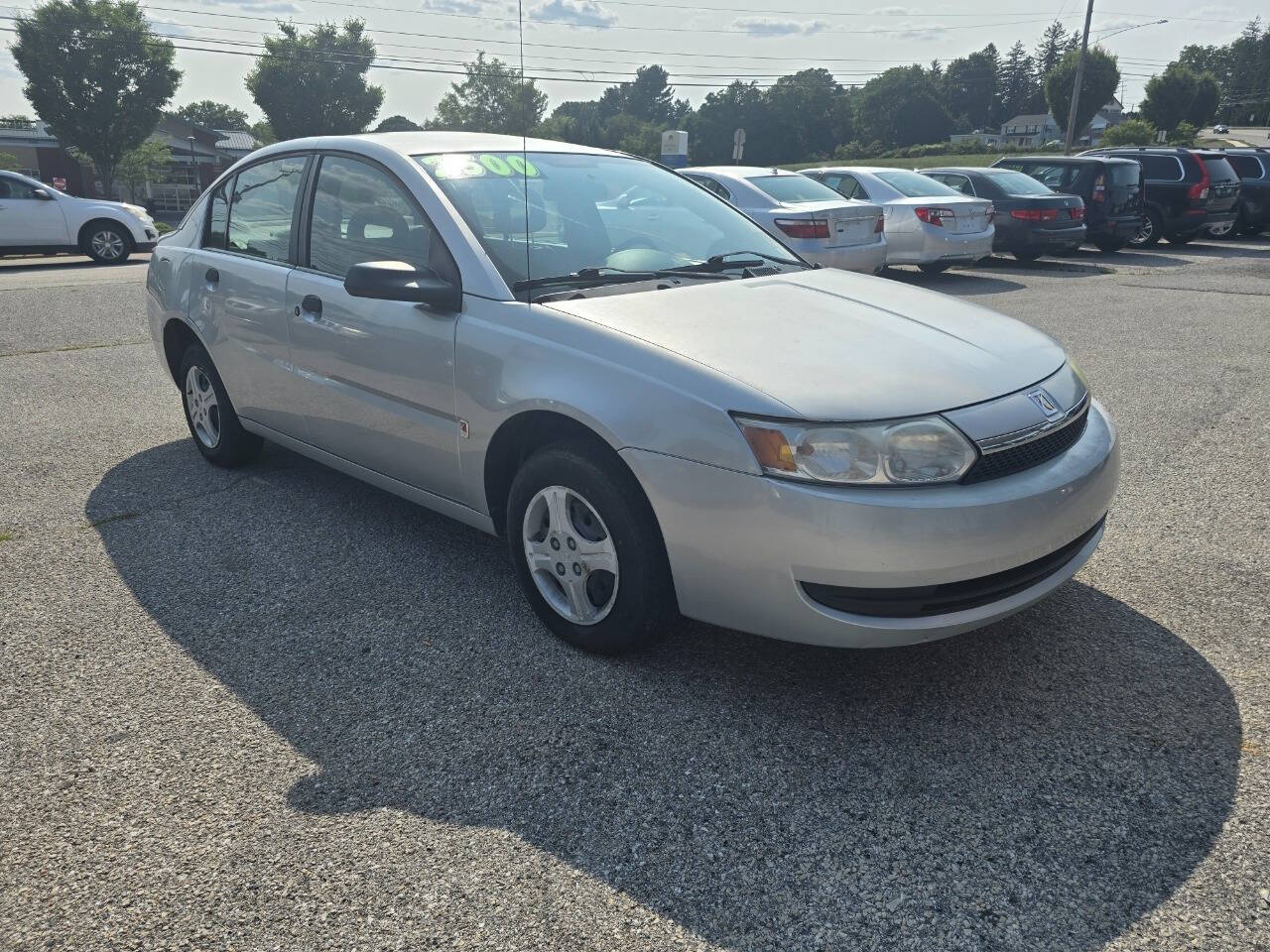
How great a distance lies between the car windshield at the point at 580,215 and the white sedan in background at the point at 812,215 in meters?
6.24

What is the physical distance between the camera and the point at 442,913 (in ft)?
6.97

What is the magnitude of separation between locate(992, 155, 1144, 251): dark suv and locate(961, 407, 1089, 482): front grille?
14.7 m

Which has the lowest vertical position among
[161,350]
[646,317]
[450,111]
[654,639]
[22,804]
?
[22,804]

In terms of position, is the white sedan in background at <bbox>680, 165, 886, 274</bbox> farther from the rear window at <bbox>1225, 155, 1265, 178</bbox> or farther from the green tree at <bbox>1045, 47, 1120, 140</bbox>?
the green tree at <bbox>1045, 47, 1120, 140</bbox>

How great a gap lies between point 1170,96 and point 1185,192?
173 ft

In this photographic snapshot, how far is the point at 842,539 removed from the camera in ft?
8.27

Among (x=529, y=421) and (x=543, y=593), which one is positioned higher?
(x=529, y=421)

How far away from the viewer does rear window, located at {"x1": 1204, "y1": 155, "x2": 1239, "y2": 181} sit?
57.9 feet

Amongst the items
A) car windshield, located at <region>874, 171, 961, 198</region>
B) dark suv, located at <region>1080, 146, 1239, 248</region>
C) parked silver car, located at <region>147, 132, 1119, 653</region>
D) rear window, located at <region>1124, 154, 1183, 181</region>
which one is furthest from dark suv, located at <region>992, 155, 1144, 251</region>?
parked silver car, located at <region>147, 132, 1119, 653</region>

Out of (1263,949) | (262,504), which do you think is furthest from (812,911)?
(262,504)

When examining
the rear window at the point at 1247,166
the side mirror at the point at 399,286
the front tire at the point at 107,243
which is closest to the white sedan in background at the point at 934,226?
the rear window at the point at 1247,166

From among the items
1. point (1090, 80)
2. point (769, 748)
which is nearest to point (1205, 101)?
point (1090, 80)

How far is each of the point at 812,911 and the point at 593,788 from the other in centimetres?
65

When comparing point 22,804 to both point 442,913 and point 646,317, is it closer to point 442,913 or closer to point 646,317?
point 442,913
